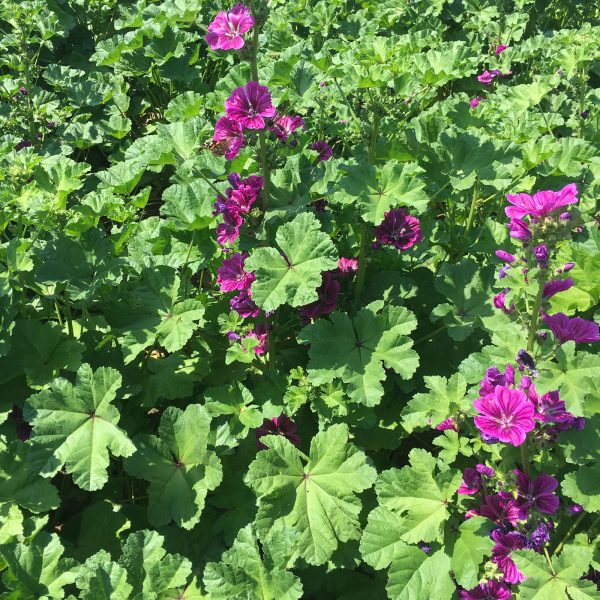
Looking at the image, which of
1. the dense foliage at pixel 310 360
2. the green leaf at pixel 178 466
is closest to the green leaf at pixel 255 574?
the dense foliage at pixel 310 360

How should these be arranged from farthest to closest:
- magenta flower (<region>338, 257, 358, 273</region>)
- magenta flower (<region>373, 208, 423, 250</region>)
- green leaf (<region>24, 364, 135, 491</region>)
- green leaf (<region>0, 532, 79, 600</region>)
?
magenta flower (<region>338, 257, 358, 273</region>) → magenta flower (<region>373, 208, 423, 250</region>) → green leaf (<region>24, 364, 135, 491</region>) → green leaf (<region>0, 532, 79, 600</region>)

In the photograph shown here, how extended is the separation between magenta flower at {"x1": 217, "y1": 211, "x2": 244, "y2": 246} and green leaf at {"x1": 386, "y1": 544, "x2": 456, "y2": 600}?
1311 millimetres

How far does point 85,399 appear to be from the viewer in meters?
2.53

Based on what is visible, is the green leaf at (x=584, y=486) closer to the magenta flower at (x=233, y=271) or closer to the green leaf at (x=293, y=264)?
the green leaf at (x=293, y=264)

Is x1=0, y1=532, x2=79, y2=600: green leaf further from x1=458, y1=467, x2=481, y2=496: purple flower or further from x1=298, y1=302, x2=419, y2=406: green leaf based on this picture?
x1=458, y1=467, x2=481, y2=496: purple flower

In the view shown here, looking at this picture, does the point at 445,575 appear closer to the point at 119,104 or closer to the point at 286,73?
the point at 286,73

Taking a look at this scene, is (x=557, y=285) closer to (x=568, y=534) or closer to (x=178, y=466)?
(x=568, y=534)

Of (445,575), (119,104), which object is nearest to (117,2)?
(119,104)

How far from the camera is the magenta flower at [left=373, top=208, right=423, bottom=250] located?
279 centimetres

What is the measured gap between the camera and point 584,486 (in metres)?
2.11

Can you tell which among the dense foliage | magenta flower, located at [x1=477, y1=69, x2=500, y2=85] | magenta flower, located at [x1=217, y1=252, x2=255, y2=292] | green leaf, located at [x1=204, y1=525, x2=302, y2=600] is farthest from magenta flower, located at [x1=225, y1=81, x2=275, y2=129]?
magenta flower, located at [x1=477, y1=69, x2=500, y2=85]

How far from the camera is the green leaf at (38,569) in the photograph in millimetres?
2215

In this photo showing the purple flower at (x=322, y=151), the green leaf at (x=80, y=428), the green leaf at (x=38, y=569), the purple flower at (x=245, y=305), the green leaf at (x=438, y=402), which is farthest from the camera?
the purple flower at (x=322, y=151)

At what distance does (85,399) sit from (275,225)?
1.00 metres
